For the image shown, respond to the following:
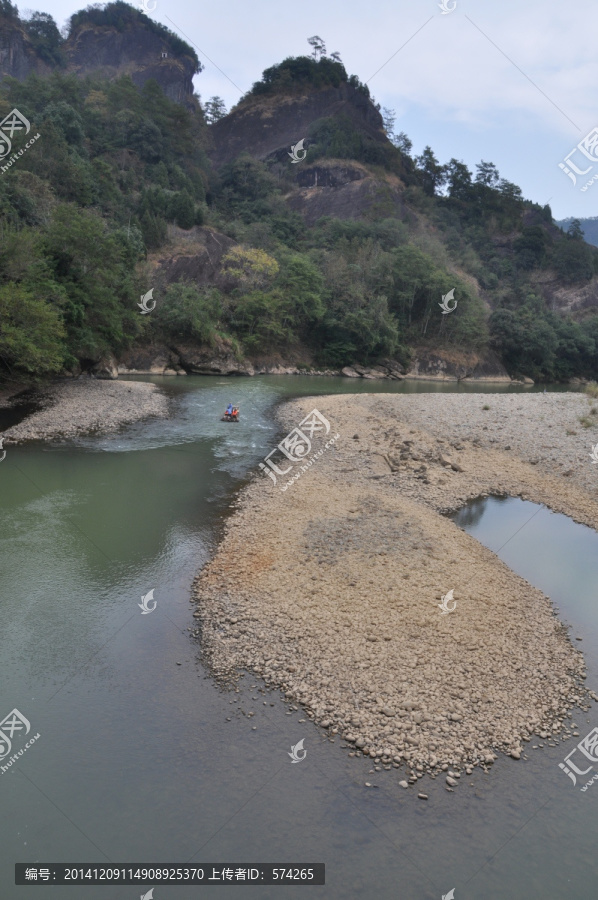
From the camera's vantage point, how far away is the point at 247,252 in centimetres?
5388

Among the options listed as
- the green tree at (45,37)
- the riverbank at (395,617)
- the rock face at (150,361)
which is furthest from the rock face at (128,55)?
the riverbank at (395,617)

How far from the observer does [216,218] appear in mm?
64125

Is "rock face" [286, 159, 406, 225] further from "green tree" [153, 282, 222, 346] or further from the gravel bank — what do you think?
the gravel bank

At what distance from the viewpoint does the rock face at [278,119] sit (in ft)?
300

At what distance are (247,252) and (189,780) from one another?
52.9 m

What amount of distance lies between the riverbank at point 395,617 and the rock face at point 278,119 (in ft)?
293

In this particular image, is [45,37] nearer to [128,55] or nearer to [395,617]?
[128,55]

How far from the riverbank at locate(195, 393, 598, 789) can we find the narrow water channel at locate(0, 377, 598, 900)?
44 cm

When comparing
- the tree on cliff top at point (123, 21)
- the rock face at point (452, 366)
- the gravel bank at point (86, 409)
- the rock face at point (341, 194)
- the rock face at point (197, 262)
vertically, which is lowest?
the gravel bank at point (86, 409)

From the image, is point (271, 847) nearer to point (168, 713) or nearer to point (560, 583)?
point (168, 713)

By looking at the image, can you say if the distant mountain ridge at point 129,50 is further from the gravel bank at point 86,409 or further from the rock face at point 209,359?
the gravel bank at point 86,409

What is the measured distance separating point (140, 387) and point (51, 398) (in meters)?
6.62

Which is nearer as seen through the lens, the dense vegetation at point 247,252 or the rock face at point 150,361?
the dense vegetation at point 247,252

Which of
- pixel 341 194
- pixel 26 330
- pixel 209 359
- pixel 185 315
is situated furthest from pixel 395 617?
pixel 341 194
